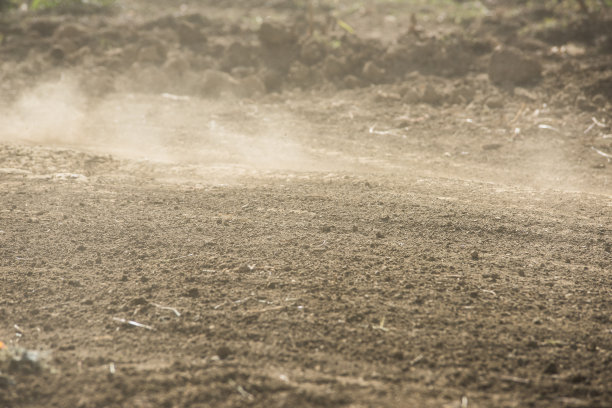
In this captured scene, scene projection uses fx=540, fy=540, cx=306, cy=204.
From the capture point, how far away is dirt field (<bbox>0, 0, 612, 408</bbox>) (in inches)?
126

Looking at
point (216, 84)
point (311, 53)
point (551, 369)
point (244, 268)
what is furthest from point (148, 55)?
point (551, 369)

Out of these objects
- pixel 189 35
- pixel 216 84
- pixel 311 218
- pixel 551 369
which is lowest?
pixel 551 369

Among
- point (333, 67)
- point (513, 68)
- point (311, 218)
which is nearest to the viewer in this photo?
point (311, 218)

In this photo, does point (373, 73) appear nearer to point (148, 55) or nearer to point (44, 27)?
A: point (148, 55)

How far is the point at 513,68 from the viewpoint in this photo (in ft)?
30.3

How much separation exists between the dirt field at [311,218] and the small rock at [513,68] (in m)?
0.04

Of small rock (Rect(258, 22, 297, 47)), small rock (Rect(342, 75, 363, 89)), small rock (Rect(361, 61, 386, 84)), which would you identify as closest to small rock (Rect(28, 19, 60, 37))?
small rock (Rect(258, 22, 297, 47))

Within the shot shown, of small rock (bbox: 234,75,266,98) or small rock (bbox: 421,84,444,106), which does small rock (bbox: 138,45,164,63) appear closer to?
small rock (bbox: 234,75,266,98)

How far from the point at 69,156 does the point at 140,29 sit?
6.21 metres

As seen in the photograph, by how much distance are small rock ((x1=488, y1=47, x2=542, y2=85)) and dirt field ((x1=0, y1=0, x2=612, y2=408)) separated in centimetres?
4

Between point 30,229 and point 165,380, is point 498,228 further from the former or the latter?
point 30,229

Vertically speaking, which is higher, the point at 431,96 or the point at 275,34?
the point at 275,34

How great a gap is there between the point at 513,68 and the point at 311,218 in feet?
19.5

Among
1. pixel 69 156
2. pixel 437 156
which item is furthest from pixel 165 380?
pixel 437 156
